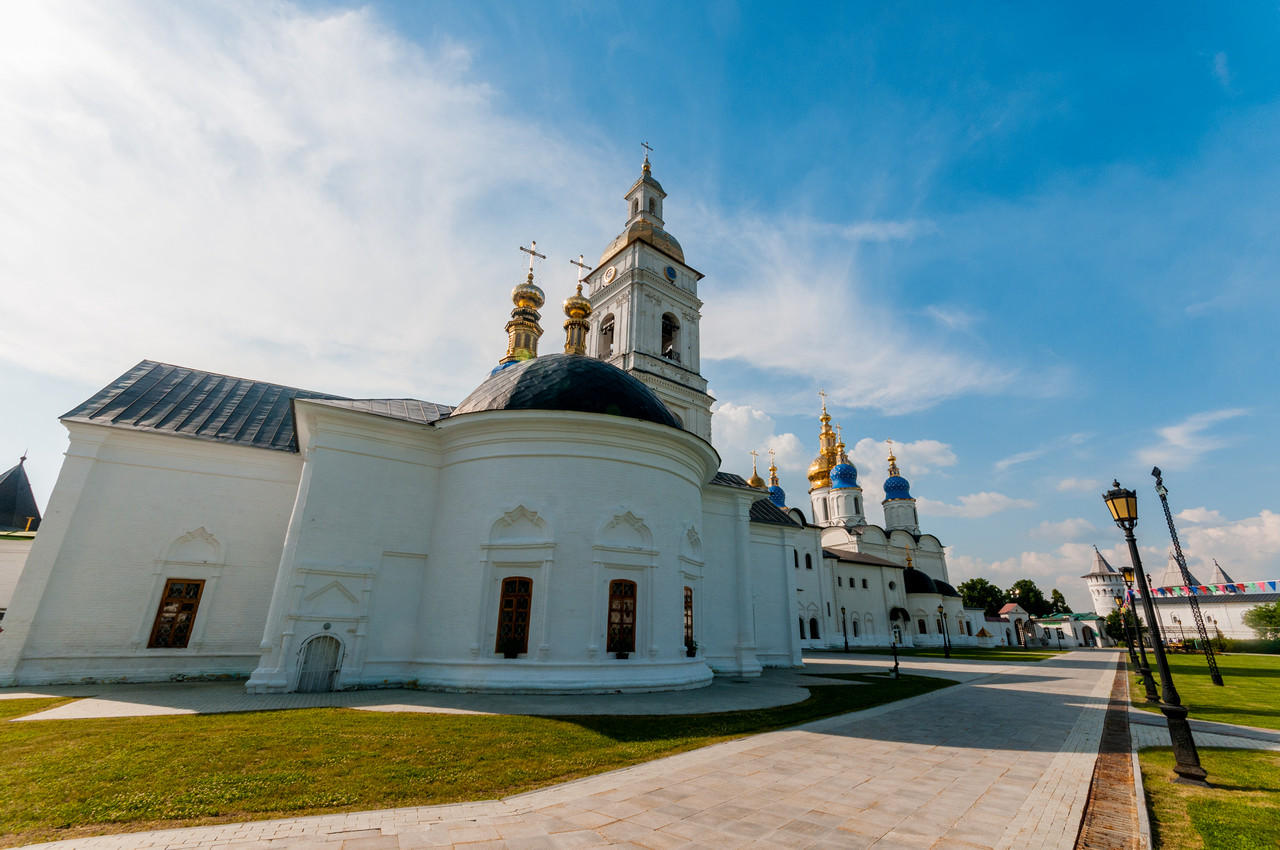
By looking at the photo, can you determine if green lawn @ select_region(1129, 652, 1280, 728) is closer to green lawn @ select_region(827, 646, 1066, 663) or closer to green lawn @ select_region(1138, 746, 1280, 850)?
green lawn @ select_region(1138, 746, 1280, 850)

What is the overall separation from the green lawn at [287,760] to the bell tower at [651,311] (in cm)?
1900

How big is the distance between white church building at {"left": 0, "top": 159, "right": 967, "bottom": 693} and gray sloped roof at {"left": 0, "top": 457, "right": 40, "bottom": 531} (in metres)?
16.2

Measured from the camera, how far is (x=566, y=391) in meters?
15.4

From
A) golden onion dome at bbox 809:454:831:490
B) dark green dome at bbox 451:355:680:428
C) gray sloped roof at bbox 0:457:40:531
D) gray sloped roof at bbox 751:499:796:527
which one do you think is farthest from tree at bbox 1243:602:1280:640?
gray sloped roof at bbox 0:457:40:531

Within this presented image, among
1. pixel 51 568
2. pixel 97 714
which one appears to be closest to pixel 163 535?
pixel 51 568

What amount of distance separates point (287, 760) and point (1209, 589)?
8949 centimetres

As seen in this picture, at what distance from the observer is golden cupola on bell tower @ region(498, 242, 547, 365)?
26000 millimetres

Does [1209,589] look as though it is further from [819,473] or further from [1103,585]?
[819,473]

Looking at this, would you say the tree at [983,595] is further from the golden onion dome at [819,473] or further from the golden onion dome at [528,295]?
the golden onion dome at [528,295]

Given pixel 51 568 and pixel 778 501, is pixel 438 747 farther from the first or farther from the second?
pixel 778 501

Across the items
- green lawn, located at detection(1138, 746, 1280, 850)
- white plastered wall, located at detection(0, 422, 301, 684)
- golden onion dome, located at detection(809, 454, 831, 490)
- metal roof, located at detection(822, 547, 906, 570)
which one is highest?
golden onion dome, located at detection(809, 454, 831, 490)

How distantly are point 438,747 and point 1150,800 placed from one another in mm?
8648

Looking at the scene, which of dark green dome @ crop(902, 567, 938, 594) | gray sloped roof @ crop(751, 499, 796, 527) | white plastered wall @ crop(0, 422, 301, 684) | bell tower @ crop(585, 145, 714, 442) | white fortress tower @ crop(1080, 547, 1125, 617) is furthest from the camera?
Result: white fortress tower @ crop(1080, 547, 1125, 617)

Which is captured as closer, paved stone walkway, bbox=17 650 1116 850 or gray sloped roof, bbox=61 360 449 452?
paved stone walkway, bbox=17 650 1116 850
